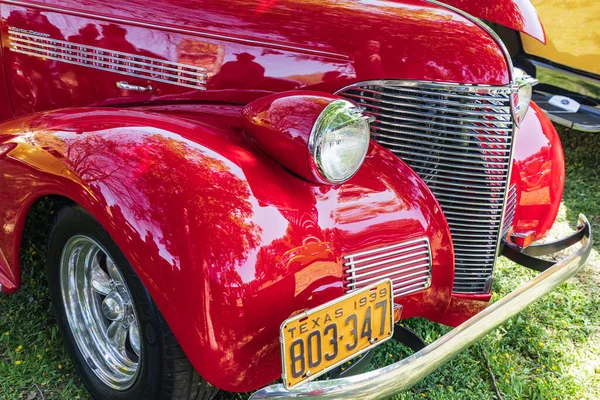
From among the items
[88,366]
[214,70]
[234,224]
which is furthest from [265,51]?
[88,366]

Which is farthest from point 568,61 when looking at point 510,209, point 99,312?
point 99,312

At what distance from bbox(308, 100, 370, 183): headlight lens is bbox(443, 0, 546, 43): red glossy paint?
118 cm

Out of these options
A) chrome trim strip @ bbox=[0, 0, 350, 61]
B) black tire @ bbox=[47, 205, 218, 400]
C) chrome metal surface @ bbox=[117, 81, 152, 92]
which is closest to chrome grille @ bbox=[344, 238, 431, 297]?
black tire @ bbox=[47, 205, 218, 400]

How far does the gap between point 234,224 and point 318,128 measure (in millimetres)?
364

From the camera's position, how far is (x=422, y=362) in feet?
5.41

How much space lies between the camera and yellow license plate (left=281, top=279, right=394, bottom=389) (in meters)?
1.50

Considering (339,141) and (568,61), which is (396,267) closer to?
(339,141)

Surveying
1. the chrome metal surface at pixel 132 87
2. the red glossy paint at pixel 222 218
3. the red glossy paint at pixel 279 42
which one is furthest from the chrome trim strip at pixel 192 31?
the red glossy paint at pixel 222 218

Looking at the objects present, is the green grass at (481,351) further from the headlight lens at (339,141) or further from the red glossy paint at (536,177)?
the headlight lens at (339,141)

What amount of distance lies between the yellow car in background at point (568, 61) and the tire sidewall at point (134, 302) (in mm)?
3579

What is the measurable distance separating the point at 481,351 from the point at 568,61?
298 centimetres

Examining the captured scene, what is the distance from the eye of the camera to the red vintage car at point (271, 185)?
1.56 m

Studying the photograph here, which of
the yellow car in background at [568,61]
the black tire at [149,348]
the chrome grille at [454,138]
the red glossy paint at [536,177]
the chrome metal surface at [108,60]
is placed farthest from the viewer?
the yellow car in background at [568,61]

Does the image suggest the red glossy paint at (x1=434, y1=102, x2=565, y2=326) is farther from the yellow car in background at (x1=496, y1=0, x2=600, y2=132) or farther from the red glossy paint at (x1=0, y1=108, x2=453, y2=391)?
the yellow car in background at (x1=496, y1=0, x2=600, y2=132)
